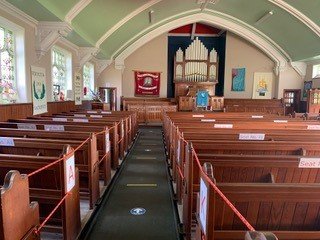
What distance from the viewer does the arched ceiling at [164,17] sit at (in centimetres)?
491

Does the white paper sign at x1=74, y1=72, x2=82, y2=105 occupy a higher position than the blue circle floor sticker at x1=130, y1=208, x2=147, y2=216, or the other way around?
the white paper sign at x1=74, y1=72, x2=82, y2=105

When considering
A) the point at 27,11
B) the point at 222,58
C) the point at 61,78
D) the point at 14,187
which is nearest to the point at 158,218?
the point at 14,187

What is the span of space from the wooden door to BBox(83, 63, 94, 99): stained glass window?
8337mm

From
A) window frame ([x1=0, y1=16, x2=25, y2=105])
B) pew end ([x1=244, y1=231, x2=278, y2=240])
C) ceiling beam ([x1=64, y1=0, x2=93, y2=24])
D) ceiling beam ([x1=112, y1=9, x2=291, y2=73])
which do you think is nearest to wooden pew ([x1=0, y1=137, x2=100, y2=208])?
pew end ([x1=244, y1=231, x2=278, y2=240])

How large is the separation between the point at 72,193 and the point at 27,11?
3.70m

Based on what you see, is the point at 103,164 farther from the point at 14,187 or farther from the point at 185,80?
the point at 185,80

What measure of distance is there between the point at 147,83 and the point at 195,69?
2.33 metres

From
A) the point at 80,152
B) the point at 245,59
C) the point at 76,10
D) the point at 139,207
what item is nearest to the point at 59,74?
the point at 76,10

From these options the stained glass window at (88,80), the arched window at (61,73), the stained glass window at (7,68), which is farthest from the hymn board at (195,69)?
the stained glass window at (7,68)

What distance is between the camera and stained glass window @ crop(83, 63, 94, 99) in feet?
30.0

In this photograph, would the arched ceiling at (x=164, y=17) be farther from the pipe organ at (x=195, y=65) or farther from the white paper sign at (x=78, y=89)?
the pipe organ at (x=195, y=65)

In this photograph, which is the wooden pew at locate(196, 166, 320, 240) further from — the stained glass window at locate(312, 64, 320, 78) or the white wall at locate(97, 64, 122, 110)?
the stained glass window at locate(312, 64, 320, 78)

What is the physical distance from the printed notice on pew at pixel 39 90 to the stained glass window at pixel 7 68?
0.39 meters

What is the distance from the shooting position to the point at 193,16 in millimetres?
10367
